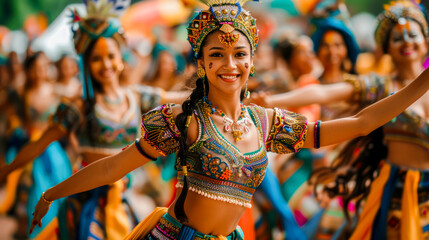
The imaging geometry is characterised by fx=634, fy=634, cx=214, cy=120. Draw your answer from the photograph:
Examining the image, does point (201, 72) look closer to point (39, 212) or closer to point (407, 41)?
point (39, 212)

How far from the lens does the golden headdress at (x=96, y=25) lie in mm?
5082

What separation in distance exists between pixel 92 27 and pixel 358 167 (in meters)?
2.40

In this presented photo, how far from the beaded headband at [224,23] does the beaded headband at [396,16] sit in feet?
6.83

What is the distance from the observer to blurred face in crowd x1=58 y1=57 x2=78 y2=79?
9945mm

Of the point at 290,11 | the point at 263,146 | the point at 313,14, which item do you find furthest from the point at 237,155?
the point at 290,11

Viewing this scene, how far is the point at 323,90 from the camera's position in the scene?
15.6 feet

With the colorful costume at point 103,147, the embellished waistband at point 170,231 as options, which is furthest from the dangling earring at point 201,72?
the colorful costume at point 103,147

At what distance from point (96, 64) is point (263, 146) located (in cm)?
233

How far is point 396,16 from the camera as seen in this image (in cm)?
487

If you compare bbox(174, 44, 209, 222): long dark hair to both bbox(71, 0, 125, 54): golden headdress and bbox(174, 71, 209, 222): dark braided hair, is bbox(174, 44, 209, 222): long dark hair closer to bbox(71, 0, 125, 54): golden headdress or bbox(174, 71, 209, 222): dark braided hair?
bbox(174, 71, 209, 222): dark braided hair

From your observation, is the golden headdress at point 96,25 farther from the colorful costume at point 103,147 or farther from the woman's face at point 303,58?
the woman's face at point 303,58

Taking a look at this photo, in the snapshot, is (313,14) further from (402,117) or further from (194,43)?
(194,43)

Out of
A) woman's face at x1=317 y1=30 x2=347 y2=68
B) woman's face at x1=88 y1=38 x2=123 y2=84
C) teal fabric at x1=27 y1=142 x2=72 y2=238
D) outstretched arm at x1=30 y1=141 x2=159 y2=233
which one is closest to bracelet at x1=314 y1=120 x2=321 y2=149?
outstretched arm at x1=30 y1=141 x2=159 y2=233

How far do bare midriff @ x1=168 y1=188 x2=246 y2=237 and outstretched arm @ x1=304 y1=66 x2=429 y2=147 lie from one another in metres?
0.57
